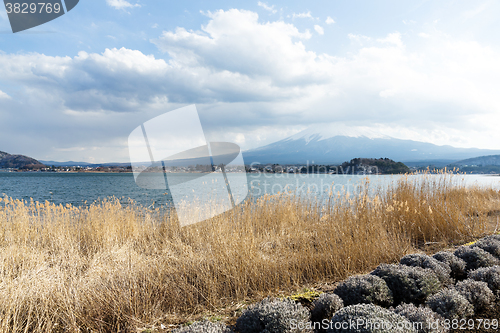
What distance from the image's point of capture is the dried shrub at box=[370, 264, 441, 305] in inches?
105

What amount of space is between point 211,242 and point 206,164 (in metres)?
1.99

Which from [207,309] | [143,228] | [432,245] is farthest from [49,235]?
[432,245]

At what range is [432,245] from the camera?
17.4ft

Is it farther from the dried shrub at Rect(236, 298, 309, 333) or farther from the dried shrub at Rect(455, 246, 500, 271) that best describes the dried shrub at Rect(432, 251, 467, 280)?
the dried shrub at Rect(236, 298, 309, 333)

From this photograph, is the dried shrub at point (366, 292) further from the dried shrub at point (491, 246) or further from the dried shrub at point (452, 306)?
the dried shrub at point (491, 246)

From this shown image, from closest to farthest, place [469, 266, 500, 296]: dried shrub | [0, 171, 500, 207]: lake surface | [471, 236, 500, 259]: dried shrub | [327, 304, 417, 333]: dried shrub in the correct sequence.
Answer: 1. [327, 304, 417, 333]: dried shrub
2. [469, 266, 500, 296]: dried shrub
3. [471, 236, 500, 259]: dried shrub
4. [0, 171, 500, 207]: lake surface

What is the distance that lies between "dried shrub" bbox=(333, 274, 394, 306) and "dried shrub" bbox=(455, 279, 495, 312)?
71 cm

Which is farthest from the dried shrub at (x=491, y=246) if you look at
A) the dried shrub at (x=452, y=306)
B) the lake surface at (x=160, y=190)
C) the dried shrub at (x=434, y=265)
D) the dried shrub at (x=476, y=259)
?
the lake surface at (x=160, y=190)

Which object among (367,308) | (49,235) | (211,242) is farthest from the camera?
(49,235)

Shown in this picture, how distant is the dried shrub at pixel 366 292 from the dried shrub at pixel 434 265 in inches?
34.0

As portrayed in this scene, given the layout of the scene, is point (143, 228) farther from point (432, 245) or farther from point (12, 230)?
point (432, 245)

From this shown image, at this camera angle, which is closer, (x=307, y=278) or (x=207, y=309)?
(x=207, y=309)

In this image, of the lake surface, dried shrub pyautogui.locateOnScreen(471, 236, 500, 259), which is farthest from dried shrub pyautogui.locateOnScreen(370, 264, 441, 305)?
the lake surface

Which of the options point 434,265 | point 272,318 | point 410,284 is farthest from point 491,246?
point 272,318
